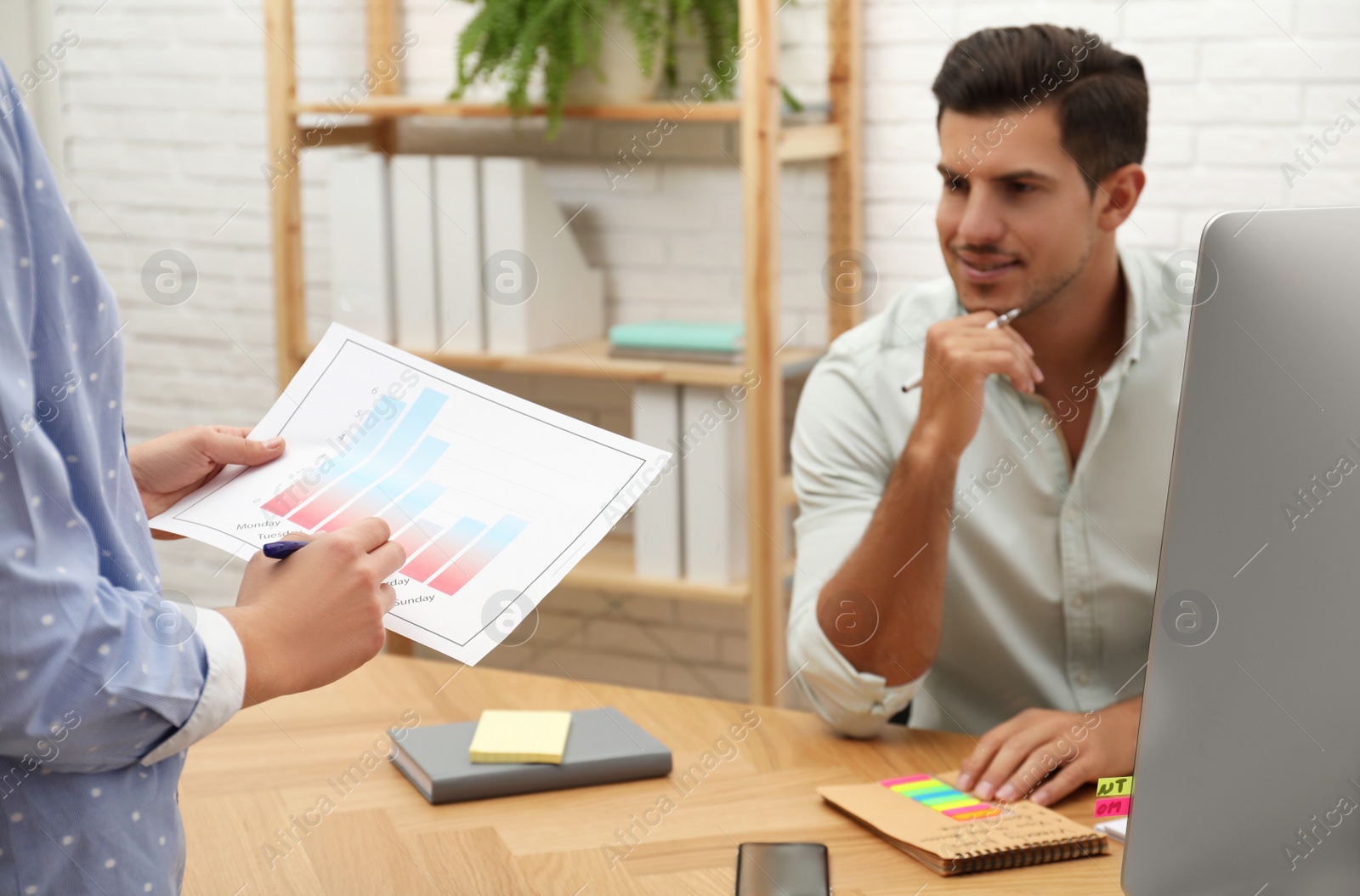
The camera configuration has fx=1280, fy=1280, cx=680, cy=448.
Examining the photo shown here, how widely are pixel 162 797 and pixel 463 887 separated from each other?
1.02 ft

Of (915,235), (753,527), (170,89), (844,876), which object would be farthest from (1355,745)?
(170,89)

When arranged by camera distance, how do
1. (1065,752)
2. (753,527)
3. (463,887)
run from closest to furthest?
1. (463,887)
2. (1065,752)
3. (753,527)

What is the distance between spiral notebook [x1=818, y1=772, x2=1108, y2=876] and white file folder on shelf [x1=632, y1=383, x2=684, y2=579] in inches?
50.4

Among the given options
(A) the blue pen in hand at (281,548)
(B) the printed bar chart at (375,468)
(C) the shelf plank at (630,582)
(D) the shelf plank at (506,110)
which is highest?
(D) the shelf plank at (506,110)

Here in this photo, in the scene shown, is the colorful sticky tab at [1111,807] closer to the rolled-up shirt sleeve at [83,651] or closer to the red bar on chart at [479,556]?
the red bar on chart at [479,556]

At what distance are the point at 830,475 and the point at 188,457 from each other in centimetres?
86

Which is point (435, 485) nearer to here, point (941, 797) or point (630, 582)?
point (941, 797)

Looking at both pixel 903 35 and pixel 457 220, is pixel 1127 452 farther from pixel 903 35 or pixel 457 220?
pixel 457 220

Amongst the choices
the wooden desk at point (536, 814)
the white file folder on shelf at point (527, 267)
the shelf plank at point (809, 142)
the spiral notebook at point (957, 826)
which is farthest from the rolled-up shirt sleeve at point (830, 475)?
the white file folder on shelf at point (527, 267)

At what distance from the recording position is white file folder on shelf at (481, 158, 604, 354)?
2.40 m

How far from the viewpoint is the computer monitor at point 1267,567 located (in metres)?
0.64

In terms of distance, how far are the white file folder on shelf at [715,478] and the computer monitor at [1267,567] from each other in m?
1.64

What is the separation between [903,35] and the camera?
2.41 m

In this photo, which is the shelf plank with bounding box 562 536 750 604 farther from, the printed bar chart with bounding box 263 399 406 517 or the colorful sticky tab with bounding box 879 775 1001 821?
the printed bar chart with bounding box 263 399 406 517
